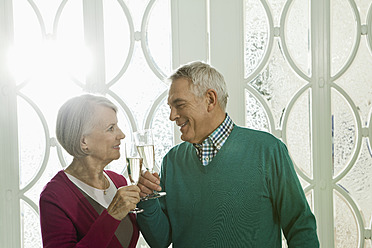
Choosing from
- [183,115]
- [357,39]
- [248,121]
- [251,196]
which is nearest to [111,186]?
[183,115]

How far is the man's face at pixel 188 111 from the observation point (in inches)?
68.9

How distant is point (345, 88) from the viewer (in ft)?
8.84

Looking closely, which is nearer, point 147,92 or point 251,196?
point 251,196

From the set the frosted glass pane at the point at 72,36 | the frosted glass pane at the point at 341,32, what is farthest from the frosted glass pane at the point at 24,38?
the frosted glass pane at the point at 341,32

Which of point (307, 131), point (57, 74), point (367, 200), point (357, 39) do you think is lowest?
point (367, 200)

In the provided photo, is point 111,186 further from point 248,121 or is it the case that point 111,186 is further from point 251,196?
point 248,121

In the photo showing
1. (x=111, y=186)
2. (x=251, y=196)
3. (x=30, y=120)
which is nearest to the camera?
(x=251, y=196)

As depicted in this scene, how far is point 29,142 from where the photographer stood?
2566mm

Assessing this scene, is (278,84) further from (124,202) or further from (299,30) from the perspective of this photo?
(124,202)

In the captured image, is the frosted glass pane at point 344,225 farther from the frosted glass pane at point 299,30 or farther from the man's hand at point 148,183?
the man's hand at point 148,183

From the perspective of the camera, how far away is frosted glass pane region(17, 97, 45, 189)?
255cm

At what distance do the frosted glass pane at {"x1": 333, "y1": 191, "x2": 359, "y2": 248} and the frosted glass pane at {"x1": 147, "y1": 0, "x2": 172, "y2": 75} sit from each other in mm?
1405

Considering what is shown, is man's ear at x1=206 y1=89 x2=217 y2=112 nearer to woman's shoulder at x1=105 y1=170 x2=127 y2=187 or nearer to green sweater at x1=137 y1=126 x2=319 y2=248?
green sweater at x1=137 y1=126 x2=319 y2=248

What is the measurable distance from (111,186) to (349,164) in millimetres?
1621
